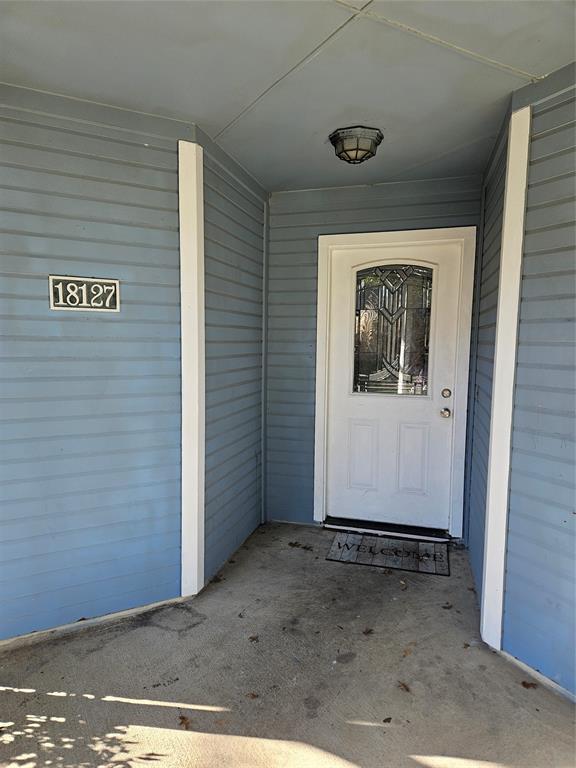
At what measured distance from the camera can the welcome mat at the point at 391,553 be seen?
2.90 metres

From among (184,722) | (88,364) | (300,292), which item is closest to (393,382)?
(300,292)

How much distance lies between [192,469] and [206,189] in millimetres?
1497

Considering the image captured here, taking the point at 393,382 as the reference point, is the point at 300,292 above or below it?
above

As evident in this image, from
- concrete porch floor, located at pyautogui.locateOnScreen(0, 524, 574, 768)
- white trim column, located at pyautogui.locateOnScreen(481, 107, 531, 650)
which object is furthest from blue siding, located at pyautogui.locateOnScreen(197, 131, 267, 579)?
white trim column, located at pyautogui.locateOnScreen(481, 107, 531, 650)

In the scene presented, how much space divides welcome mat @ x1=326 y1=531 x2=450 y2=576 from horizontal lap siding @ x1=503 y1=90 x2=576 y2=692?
0.87 m

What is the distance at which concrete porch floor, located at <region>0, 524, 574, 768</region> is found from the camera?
5.24ft

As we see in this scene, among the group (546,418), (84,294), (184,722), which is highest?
(84,294)

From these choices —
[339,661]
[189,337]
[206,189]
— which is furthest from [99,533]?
[206,189]

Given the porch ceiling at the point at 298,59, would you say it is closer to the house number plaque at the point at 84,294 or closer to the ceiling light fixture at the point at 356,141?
the ceiling light fixture at the point at 356,141

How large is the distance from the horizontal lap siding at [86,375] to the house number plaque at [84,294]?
0.11ft

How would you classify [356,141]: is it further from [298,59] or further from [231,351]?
[231,351]

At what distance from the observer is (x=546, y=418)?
189cm

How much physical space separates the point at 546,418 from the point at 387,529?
175 centimetres

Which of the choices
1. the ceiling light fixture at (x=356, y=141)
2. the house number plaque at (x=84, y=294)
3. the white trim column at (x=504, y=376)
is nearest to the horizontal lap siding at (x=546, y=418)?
the white trim column at (x=504, y=376)
